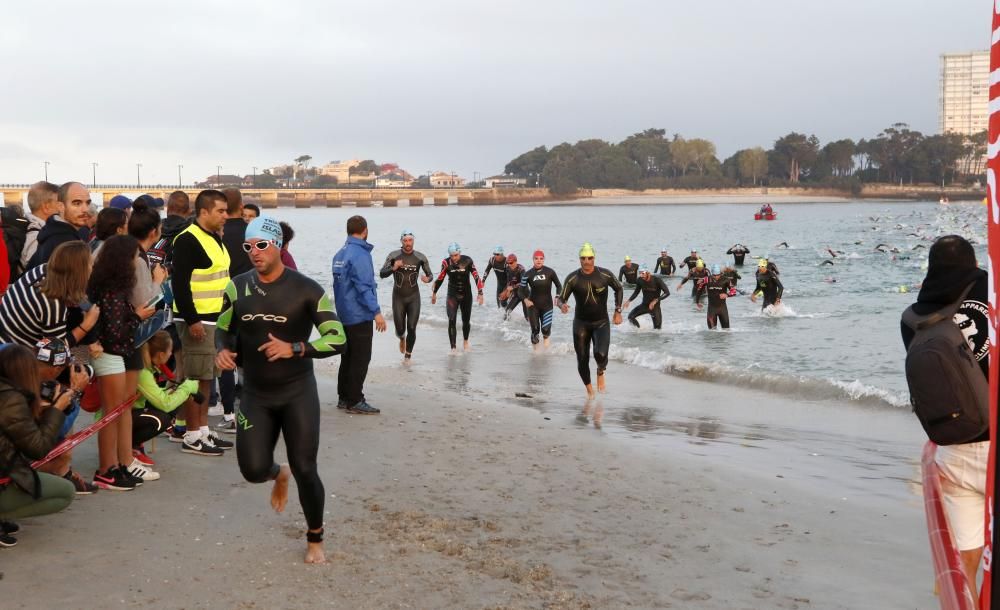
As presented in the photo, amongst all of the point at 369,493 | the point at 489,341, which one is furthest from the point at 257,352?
the point at 489,341

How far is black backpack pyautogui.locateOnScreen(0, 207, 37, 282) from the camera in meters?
7.96

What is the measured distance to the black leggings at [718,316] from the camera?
22047mm

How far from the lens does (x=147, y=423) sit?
23.0 feet

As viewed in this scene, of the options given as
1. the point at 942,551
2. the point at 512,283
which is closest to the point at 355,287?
the point at 942,551

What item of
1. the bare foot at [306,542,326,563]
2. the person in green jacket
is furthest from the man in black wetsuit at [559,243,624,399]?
the bare foot at [306,542,326,563]

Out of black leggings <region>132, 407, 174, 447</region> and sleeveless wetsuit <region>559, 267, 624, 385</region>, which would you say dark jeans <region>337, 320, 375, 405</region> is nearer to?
black leggings <region>132, 407, 174, 447</region>

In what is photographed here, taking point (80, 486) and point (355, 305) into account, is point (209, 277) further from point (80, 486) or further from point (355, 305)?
point (355, 305)

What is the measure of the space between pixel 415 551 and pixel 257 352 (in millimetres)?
1511

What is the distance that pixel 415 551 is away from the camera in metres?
5.77

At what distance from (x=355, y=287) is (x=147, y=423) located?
3.36 meters

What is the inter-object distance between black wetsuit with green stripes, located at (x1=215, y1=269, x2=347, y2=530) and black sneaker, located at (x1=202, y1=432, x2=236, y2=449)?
94.5 inches

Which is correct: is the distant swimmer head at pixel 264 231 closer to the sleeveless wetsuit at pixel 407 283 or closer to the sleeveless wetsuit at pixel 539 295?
the sleeveless wetsuit at pixel 407 283

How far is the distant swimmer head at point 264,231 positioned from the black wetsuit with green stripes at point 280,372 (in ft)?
0.73

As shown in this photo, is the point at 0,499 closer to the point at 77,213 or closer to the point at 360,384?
the point at 77,213
